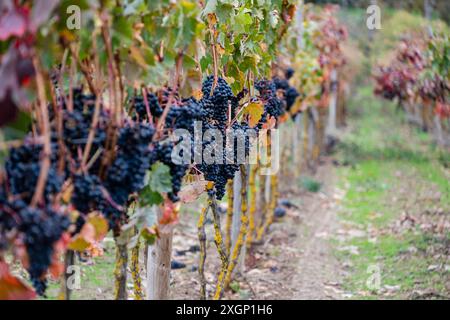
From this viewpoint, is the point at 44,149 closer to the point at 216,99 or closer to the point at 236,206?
the point at 216,99

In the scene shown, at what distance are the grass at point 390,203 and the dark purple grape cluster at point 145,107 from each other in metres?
3.47

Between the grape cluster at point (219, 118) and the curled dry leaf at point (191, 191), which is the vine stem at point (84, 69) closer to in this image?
the curled dry leaf at point (191, 191)

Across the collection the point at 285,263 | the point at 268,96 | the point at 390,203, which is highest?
the point at 268,96

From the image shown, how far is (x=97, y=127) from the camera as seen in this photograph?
2.16 m

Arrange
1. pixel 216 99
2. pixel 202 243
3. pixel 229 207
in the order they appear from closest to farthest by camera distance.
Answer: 1. pixel 216 99
2. pixel 202 243
3. pixel 229 207

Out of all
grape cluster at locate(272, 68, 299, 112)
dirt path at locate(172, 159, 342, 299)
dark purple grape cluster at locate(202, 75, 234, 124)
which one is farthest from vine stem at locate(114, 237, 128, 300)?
grape cluster at locate(272, 68, 299, 112)

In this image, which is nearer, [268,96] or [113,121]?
[113,121]

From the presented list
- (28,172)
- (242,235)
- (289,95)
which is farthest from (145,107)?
(289,95)

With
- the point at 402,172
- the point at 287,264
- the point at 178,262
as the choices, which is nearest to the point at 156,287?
the point at 178,262

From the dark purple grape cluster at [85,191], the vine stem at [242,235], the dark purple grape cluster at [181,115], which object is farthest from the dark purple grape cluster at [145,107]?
the vine stem at [242,235]

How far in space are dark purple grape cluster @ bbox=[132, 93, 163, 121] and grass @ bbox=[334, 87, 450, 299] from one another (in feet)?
11.4

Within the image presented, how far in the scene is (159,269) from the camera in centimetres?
331

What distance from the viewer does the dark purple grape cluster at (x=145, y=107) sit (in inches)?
94.5

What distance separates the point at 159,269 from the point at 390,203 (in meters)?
5.97
